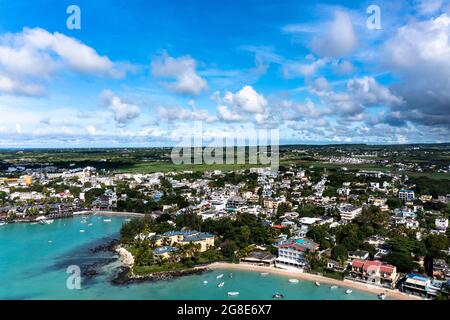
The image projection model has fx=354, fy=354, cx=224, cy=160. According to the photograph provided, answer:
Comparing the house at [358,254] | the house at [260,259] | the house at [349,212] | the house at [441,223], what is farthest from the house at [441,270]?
the house at [349,212]

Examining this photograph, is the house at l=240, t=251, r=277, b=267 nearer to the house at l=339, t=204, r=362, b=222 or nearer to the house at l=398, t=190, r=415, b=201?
the house at l=339, t=204, r=362, b=222

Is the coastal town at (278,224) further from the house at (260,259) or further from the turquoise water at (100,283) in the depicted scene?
the turquoise water at (100,283)

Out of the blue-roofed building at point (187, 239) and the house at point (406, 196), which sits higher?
the house at point (406, 196)

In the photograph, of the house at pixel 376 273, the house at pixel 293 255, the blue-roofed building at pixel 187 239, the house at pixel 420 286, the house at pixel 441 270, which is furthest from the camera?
the blue-roofed building at pixel 187 239
